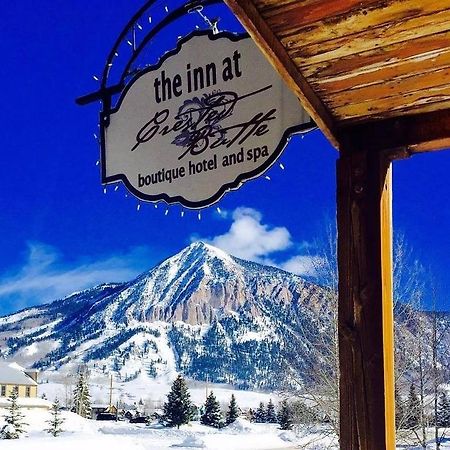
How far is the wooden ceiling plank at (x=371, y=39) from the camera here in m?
1.31

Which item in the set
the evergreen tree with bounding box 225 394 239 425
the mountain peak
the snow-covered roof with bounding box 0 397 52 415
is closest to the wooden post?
the evergreen tree with bounding box 225 394 239 425

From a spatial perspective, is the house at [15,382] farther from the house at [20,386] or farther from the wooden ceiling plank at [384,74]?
the wooden ceiling plank at [384,74]

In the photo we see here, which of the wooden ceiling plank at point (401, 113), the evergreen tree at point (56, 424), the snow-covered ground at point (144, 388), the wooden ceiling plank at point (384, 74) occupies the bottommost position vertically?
the snow-covered ground at point (144, 388)

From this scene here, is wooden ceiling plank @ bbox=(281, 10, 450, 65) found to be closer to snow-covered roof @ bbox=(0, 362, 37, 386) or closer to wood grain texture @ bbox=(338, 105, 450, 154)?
wood grain texture @ bbox=(338, 105, 450, 154)

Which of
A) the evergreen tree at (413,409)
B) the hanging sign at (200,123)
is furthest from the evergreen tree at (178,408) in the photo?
the hanging sign at (200,123)

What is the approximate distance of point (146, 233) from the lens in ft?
528

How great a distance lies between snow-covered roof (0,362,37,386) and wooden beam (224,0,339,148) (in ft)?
104

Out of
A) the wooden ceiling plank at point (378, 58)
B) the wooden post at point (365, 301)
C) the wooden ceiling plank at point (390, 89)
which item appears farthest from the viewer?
the wooden post at point (365, 301)

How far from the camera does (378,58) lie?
1.45 m

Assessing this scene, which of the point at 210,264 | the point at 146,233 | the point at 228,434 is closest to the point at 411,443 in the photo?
the point at 228,434

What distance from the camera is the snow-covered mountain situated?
108 metres

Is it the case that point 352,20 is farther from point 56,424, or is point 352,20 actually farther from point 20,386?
point 20,386

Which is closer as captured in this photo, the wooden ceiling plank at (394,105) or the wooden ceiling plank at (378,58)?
the wooden ceiling plank at (378,58)

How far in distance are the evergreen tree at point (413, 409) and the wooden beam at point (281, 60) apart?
9.47 m
